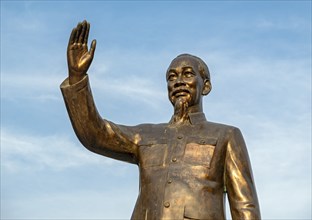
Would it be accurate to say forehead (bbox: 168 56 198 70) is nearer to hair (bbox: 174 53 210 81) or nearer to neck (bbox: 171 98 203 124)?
hair (bbox: 174 53 210 81)

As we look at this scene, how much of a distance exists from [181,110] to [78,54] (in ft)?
4.81

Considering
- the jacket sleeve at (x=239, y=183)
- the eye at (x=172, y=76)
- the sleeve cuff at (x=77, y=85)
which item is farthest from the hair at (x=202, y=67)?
the sleeve cuff at (x=77, y=85)

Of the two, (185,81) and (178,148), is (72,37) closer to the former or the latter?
(185,81)

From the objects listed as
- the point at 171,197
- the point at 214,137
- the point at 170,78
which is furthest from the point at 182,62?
the point at 171,197

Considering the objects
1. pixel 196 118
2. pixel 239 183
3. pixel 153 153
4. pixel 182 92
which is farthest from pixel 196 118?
pixel 239 183

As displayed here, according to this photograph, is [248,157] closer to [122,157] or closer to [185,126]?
[185,126]

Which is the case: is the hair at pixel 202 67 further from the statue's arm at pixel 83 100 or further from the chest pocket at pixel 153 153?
the statue's arm at pixel 83 100

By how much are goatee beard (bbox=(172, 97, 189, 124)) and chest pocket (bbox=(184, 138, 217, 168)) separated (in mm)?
389

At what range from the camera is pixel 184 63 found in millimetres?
9352

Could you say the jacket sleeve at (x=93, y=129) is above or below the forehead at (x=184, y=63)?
below

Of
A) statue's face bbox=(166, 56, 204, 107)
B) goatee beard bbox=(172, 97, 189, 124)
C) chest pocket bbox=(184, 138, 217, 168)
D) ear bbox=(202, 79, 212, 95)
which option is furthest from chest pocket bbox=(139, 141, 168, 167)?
ear bbox=(202, 79, 212, 95)

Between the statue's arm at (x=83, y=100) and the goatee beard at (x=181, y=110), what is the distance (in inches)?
30.1

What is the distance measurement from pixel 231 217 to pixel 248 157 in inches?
30.9

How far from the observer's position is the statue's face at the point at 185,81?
Answer: 9.25 metres
